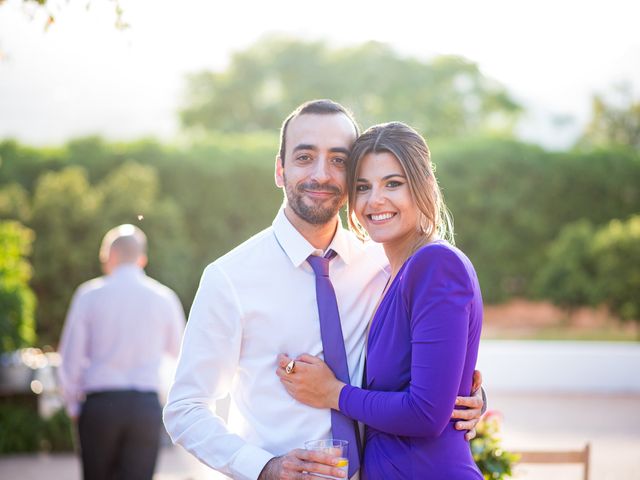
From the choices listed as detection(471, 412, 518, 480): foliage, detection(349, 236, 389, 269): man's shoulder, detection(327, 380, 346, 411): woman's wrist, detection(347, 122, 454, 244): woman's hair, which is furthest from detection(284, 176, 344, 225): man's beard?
detection(471, 412, 518, 480): foliage

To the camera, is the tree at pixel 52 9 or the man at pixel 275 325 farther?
the tree at pixel 52 9

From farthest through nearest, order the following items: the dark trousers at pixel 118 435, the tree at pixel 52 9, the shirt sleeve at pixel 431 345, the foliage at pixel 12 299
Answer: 1. the foliage at pixel 12 299
2. the dark trousers at pixel 118 435
3. the tree at pixel 52 9
4. the shirt sleeve at pixel 431 345

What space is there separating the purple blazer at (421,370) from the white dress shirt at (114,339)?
3067 millimetres

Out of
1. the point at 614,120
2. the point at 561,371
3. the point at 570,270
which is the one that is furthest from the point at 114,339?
the point at 614,120

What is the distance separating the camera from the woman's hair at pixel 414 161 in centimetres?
288

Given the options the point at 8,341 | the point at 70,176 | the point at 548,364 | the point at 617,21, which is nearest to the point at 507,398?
the point at 548,364

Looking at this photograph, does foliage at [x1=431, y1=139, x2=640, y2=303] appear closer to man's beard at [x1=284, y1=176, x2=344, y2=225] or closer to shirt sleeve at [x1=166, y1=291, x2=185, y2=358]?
shirt sleeve at [x1=166, y1=291, x2=185, y2=358]

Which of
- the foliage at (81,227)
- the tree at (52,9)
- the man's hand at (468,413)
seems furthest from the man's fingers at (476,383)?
the foliage at (81,227)

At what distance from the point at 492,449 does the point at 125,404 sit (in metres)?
2.61

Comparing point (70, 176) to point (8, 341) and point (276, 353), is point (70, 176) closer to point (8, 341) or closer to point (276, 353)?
point (8, 341)

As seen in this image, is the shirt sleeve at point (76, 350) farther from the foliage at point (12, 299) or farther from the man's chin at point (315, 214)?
the man's chin at point (315, 214)

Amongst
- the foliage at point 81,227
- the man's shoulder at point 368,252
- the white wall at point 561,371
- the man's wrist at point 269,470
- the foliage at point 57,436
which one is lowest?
the man's wrist at point 269,470

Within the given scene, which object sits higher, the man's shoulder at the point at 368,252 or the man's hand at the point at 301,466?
the man's shoulder at the point at 368,252

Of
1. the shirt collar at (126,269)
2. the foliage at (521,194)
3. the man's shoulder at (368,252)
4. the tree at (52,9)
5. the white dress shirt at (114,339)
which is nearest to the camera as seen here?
the tree at (52,9)
